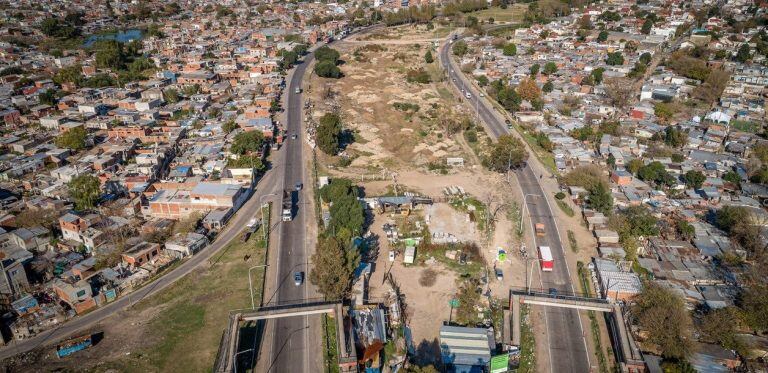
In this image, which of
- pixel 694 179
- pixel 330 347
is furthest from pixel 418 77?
pixel 330 347

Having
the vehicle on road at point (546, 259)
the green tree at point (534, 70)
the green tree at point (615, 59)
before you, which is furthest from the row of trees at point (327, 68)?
the vehicle on road at point (546, 259)

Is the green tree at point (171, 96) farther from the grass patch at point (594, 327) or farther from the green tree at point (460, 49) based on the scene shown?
the grass patch at point (594, 327)

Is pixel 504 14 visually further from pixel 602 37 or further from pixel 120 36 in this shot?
pixel 120 36

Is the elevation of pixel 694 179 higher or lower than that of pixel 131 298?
higher

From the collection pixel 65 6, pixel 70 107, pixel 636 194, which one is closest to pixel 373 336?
pixel 636 194

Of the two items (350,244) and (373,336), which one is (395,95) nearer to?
(350,244)

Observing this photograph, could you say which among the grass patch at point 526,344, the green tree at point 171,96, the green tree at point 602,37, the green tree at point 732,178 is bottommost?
the grass patch at point 526,344
